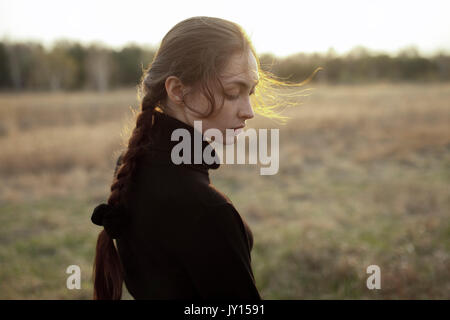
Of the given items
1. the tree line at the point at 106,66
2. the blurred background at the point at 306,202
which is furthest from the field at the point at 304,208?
the tree line at the point at 106,66

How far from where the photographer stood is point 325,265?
12.0 feet

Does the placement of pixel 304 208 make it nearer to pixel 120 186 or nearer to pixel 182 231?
pixel 120 186

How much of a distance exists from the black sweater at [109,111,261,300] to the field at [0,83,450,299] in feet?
1.92

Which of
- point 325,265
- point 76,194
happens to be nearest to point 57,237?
point 76,194

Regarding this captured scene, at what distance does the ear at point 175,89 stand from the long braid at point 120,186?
0.29 ft

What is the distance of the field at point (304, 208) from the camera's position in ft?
11.5

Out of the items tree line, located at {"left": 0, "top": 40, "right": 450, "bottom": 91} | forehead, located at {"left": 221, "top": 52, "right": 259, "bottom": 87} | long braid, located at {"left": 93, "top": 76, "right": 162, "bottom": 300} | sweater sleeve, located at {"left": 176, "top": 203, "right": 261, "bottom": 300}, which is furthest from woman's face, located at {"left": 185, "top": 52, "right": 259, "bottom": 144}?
tree line, located at {"left": 0, "top": 40, "right": 450, "bottom": 91}

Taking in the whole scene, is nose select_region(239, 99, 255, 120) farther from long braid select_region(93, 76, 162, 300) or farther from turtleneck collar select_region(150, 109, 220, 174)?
long braid select_region(93, 76, 162, 300)

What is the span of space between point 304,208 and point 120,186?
4.69 meters

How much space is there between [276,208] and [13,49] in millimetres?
37141

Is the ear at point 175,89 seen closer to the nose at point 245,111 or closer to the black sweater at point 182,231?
the black sweater at point 182,231

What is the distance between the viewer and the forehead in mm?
1148

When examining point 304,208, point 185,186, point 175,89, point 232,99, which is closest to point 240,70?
point 232,99
